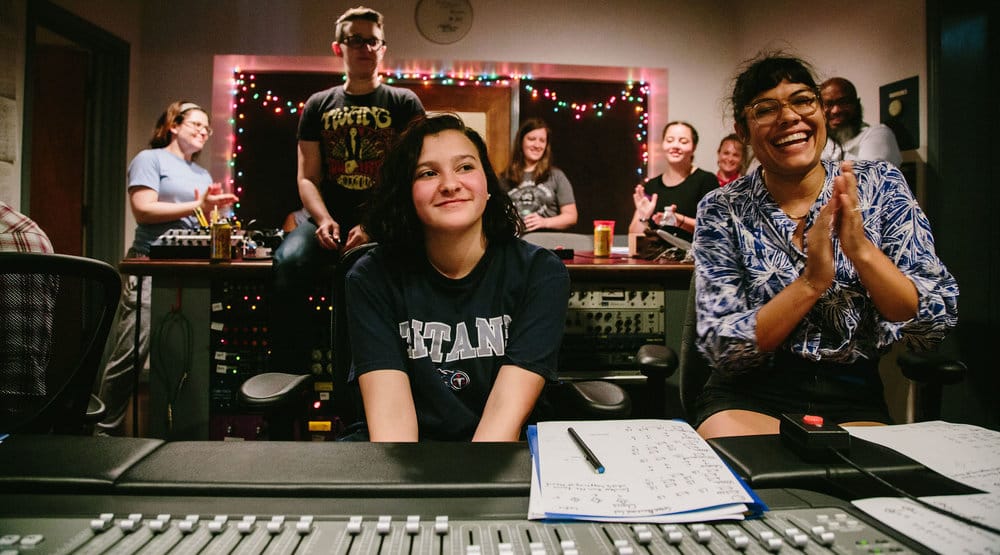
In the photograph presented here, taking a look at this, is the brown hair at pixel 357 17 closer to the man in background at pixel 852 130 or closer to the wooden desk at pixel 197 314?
the wooden desk at pixel 197 314

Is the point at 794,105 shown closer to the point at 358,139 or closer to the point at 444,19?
the point at 358,139

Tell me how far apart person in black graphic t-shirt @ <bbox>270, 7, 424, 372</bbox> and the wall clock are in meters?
2.61

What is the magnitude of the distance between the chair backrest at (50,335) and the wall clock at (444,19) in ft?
13.5

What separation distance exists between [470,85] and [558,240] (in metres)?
2.25

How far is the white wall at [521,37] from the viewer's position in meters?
4.47

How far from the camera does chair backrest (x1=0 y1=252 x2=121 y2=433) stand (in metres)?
0.99

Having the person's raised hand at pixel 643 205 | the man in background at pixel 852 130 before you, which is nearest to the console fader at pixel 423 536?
the man in background at pixel 852 130

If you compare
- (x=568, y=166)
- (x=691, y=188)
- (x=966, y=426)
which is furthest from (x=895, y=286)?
(x=568, y=166)

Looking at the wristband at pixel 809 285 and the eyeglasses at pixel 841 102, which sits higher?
the eyeglasses at pixel 841 102

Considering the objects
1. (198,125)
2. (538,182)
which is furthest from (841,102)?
(198,125)

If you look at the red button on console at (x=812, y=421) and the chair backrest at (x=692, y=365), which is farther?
the chair backrest at (x=692, y=365)

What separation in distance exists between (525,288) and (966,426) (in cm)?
82

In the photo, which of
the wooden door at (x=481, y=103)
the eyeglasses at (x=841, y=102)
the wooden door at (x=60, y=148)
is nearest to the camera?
the eyeglasses at (x=841, y=102)

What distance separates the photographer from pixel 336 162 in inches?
92.9
